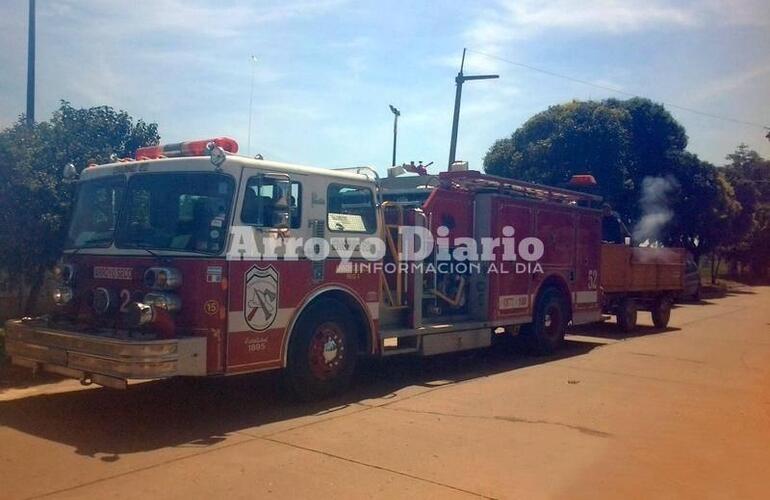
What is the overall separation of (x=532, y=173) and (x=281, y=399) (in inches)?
868

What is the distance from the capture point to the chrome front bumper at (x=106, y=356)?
6477mm

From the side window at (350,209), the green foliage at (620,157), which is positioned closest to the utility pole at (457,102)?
the green foliage at (620,157)

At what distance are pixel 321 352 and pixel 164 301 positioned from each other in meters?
2.12

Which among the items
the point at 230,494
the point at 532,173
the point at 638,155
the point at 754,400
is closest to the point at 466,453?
the point at 230,494

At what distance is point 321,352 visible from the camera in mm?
8289

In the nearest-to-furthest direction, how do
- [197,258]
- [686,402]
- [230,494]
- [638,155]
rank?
[230,494] < [197,258] < [686,402] < [638,155]

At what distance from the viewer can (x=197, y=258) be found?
22.9 feet

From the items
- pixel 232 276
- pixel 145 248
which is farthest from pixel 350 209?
pixel 145 248

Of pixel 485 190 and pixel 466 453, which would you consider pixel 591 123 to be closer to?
pixel 485 190

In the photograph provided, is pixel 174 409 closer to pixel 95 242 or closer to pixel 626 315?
pixel 95 242

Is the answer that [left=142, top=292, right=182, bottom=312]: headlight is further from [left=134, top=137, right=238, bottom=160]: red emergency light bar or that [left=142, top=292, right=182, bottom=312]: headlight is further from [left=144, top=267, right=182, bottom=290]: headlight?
[left=134, top=137, right=238, bottom=160]: red emergency light bar

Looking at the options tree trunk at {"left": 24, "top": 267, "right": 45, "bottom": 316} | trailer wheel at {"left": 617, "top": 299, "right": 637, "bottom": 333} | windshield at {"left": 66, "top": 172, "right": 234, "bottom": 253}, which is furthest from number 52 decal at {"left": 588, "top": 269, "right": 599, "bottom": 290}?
tree trunk at {"left": 24, "top": 267, "right": 45, "bottom": 316}

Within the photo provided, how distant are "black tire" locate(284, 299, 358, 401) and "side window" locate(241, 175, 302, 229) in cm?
126

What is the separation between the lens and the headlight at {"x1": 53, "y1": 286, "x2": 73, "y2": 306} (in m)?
7.84
